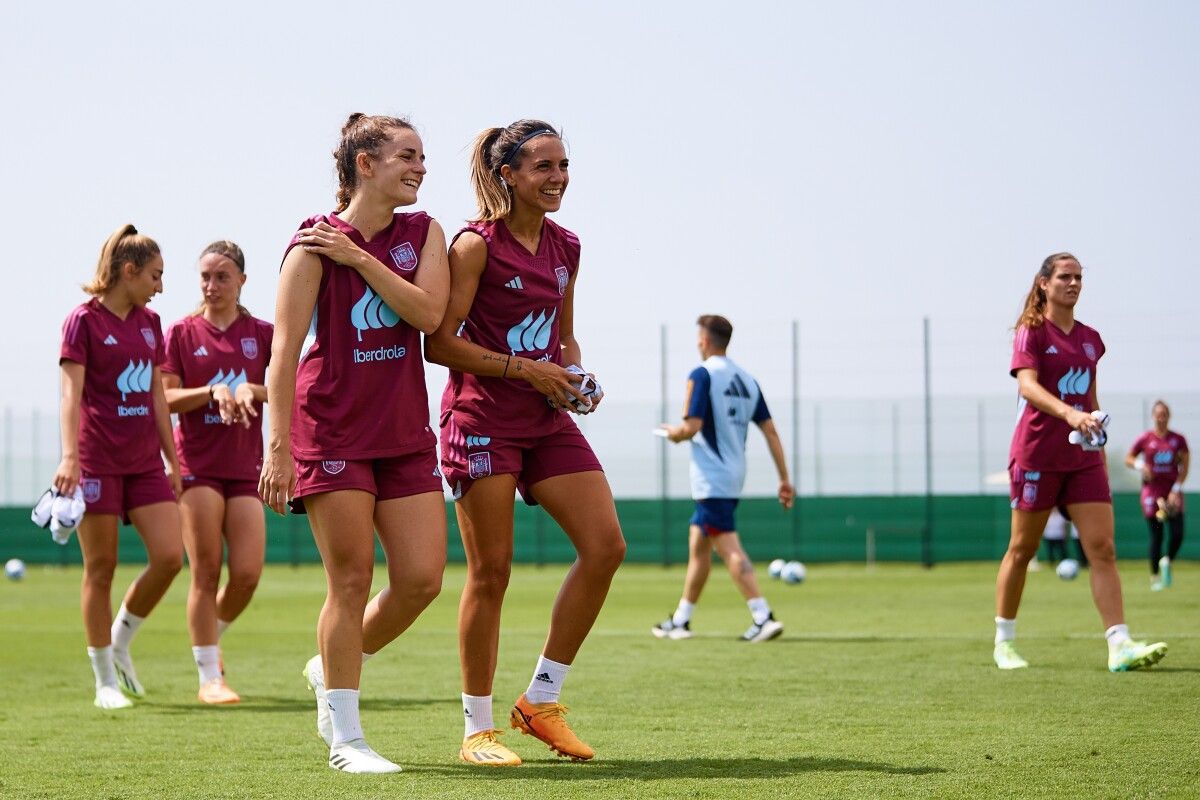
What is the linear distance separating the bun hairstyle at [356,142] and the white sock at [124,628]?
3531 millimetres

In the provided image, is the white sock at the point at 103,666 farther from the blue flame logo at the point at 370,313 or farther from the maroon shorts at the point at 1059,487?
the maroon shorts at the point at 1059,487

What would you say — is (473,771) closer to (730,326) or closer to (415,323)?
(415,323)

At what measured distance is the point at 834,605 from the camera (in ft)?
50.6

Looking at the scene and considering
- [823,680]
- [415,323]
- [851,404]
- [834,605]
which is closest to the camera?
[415,323]

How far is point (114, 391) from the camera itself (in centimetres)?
762

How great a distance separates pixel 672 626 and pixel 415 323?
6.86 metres

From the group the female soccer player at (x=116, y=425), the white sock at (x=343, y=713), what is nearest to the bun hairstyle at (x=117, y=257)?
the female soccer player at (x=116, y=425)

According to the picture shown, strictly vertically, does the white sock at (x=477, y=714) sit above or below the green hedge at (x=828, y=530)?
above

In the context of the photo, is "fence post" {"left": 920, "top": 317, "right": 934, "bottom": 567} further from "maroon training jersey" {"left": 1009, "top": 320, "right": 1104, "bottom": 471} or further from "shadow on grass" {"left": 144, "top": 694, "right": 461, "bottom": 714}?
"shadow on grass" {"left": 144, "top": 694, "right": 461, "bottom": 714}

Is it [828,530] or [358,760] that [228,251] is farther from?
[828,530]

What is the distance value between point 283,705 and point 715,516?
465cm

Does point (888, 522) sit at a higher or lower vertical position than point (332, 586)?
lower

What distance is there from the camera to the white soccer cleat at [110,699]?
7434 mm

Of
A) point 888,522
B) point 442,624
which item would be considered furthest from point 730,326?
point 888,522
